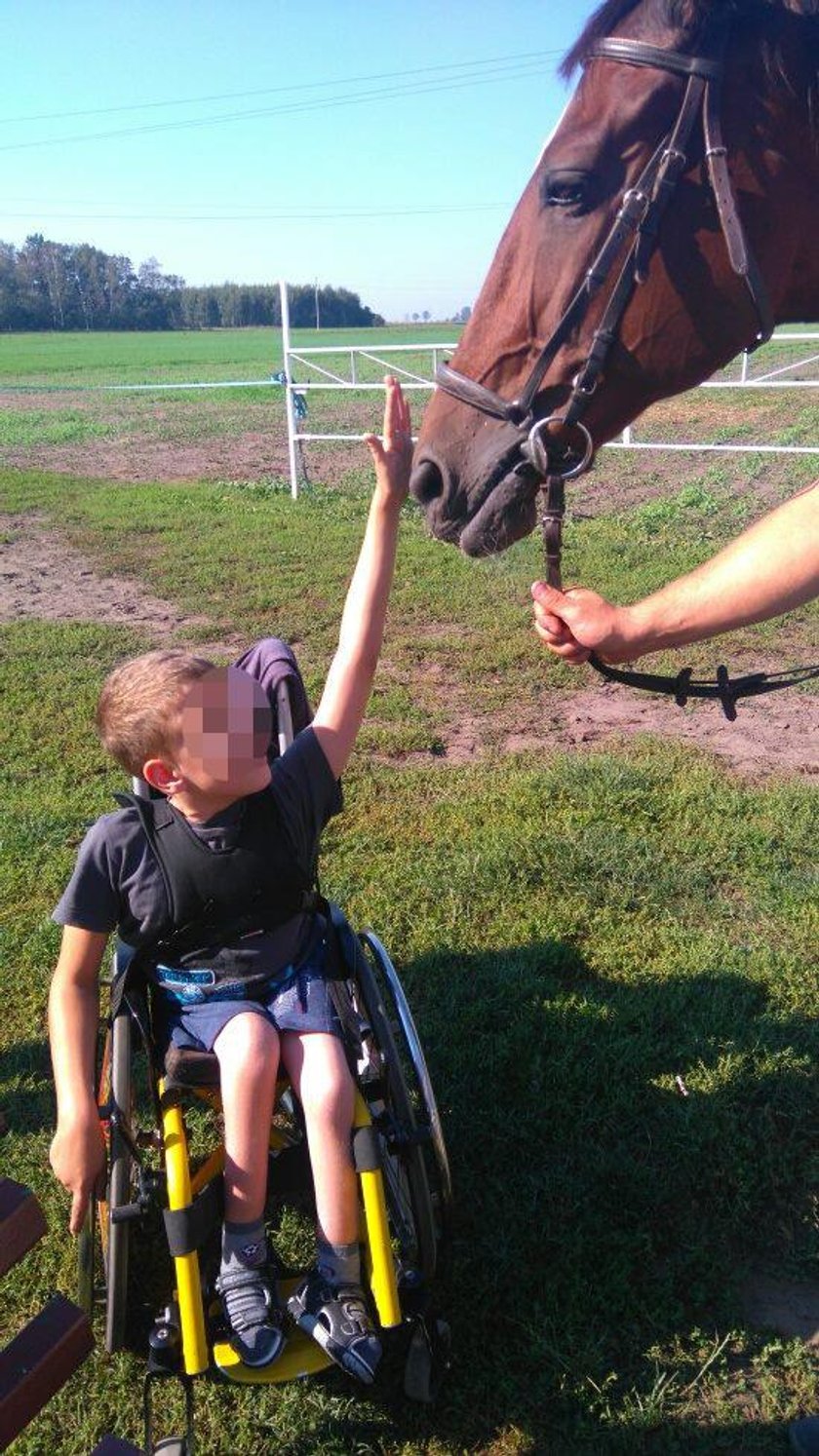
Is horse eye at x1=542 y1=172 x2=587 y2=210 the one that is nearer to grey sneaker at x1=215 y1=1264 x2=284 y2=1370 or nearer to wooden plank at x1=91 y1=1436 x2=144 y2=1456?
grey sneaker at x1=215 y1=1264 x2=284 y2=1370

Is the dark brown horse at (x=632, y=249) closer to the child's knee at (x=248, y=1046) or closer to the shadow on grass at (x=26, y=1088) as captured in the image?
the child's knee at (x=248, y=1046)

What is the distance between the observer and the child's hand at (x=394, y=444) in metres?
2.17

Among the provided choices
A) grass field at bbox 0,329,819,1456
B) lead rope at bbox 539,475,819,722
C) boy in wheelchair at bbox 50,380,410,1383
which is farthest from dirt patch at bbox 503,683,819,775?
boy in wheelchair at bbox 50,380,410,1383

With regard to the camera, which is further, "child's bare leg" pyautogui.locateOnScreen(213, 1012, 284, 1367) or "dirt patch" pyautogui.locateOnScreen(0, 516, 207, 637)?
"dirt patch" pyautogui.locateOnScreen(0, 516, 207, 637)

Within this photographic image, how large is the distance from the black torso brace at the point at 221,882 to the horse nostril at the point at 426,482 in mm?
736

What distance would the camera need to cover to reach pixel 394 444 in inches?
86.2

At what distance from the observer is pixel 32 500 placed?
11797mm

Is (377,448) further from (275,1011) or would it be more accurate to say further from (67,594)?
(67,594)

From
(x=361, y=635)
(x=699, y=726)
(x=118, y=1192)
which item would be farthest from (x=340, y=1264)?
(x=699, y=726)

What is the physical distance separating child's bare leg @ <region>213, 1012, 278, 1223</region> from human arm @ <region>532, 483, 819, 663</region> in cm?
96

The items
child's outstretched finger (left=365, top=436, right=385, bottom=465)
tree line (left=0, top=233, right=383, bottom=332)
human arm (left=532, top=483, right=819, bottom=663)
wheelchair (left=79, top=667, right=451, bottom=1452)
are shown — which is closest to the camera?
human arm (left=532, top=483, right=819, bottom=663)

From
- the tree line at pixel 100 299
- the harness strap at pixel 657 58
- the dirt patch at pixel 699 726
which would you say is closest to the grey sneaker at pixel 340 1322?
the harness strap at pixel 657 58

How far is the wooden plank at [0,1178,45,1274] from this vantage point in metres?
1.62

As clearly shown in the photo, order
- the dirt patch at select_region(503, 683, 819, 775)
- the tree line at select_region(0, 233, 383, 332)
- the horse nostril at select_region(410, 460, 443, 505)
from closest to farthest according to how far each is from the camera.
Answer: the horse nostril at select_region(410, 460, 443, 505)
the dirt patch at select_region(503, 683, 819, 775)
the tree line at select_region(0, 233, 383, 332)
